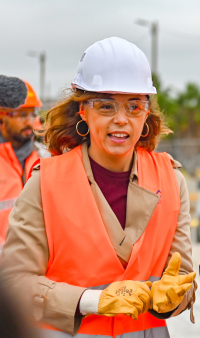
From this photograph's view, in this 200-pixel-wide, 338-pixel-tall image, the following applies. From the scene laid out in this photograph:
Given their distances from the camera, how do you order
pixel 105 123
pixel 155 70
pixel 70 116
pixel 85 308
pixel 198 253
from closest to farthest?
pixel 85 308
pixel 105 123
pixel 70 116
pixel 198 253
pixel 155 70

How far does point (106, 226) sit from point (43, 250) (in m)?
0.32

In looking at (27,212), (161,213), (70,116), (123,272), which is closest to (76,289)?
(123,272)

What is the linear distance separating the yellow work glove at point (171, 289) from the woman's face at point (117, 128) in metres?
0.61

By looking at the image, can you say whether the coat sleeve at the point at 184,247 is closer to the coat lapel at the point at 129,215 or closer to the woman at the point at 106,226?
the woman at the point at 106,226

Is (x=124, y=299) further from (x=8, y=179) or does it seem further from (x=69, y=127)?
(x=8, y=179)

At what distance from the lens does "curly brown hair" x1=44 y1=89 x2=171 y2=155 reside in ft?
7.63

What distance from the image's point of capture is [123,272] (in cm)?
193

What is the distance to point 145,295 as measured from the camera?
72.2 inches

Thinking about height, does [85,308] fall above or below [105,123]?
below

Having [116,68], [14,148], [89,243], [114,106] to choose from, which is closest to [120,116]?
[114,106]

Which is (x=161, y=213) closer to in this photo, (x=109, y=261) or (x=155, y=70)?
(x=109, y=261)

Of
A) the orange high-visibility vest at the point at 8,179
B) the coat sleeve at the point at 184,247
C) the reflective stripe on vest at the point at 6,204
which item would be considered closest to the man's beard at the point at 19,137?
the orange high-visibility vest at the point at 8,179

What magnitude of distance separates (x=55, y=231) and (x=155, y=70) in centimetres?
1608

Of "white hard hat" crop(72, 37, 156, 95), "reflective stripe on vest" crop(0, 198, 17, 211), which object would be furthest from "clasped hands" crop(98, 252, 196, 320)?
"reflective stripe on vest" crop(0, 198, 17, 211)
